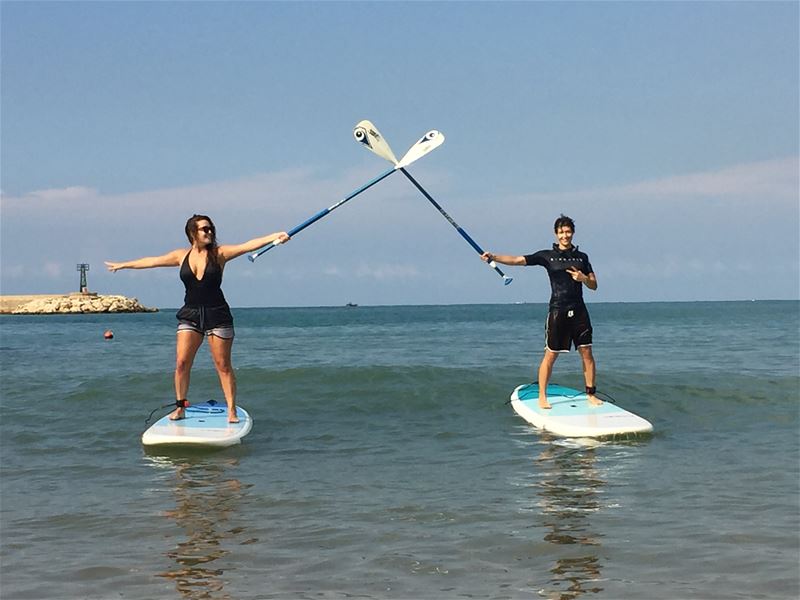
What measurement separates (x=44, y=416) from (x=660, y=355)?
47.5ft

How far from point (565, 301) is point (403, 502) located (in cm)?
391

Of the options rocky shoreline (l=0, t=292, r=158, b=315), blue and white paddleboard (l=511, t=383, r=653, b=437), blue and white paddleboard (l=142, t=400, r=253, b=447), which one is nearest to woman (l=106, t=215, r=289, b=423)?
blue and white paddleboard (l=142, t=400, r=253, b=447)

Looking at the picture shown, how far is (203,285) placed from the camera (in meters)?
8.13

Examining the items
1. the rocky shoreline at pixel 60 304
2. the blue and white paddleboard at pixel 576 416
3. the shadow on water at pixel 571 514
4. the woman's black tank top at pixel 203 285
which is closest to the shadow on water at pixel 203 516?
the woman's black tank top at pixel 203 285

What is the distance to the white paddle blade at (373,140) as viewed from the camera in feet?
33.0

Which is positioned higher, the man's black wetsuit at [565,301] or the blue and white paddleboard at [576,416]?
the man's black wetsuit at [565,301]

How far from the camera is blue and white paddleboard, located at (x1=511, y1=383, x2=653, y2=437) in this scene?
850 cm

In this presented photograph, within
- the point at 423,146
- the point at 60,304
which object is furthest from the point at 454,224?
the point at 60,304

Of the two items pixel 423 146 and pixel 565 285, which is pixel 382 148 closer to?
pixel 423 146

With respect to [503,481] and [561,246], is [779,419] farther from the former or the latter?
[503,481]

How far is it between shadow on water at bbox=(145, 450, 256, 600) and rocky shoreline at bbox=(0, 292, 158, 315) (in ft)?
323

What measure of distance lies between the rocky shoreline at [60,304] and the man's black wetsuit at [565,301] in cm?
9834

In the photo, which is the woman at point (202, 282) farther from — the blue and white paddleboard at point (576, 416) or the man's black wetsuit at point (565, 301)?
the blue and white paddleboard at point (576, 416)

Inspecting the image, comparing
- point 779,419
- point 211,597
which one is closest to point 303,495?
point 211,597
